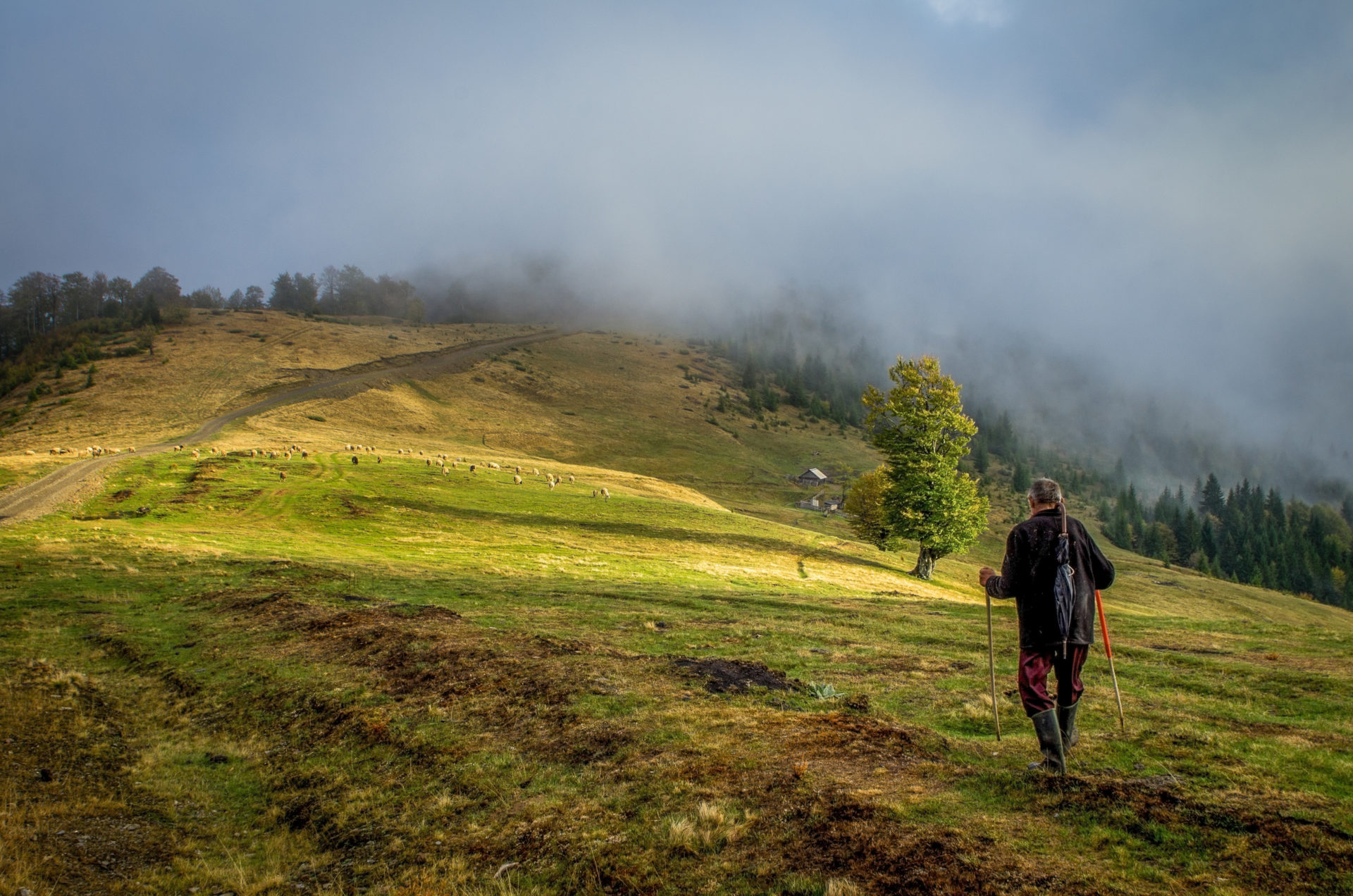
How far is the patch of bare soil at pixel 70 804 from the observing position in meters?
7.85

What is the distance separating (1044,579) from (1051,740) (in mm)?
2049

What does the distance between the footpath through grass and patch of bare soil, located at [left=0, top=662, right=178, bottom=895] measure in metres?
0.05

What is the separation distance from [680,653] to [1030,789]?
10027 mm

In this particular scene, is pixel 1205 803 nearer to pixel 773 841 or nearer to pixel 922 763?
pixel 922 763

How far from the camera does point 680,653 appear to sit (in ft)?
54.2

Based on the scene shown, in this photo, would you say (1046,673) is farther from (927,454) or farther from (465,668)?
(927,454)

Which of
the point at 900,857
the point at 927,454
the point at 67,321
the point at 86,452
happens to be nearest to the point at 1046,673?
the point at 900,857

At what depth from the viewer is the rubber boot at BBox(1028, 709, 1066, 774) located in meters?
7.80

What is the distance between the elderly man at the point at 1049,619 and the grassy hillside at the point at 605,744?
28.9 inches

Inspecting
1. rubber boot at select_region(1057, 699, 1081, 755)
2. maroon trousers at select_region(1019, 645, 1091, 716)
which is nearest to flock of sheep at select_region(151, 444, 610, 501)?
rubber boot at select_region(1057, 699, 1081, 755)

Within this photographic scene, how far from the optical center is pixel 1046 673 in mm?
7848

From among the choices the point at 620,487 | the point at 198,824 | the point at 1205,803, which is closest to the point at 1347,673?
the point at 1205,803

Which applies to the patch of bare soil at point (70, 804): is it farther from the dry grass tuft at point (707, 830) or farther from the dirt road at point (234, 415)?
the dirt road at point (234, 415)

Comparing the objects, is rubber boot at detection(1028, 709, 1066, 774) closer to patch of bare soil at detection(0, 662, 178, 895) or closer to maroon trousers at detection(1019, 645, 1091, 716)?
maroon trousers at detection(1019, 645, 1091, 716)
